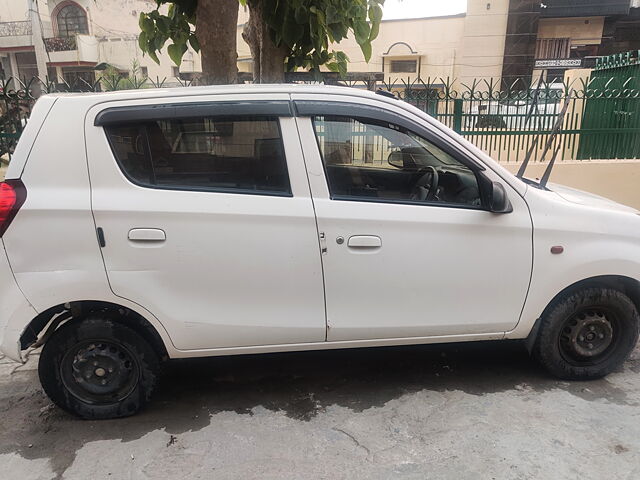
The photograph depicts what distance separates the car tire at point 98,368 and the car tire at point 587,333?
8.01 ft

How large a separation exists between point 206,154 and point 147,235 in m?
0.55

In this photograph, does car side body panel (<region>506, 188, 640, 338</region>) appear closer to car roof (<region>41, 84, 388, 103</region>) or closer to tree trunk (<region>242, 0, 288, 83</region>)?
car roof (<region>41, 84, 388, 103</region>)

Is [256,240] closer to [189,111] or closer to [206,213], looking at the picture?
[206,213]

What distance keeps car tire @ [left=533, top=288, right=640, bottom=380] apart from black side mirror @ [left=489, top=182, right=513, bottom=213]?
750 mm

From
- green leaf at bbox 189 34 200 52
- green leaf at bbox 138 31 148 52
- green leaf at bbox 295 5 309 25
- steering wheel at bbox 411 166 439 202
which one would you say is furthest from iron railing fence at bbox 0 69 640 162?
steering wheel at bbox 411 166 439 202

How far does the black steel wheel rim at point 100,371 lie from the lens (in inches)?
107

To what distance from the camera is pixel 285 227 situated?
2607 mm

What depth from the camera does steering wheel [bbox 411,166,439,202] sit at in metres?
2.89

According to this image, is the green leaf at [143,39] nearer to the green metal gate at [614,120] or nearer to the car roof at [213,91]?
the car roof at [213,91]

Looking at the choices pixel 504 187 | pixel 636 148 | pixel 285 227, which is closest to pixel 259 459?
pixel 285 227

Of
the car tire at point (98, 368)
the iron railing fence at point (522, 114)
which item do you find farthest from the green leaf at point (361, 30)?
the car tire at point (98, 368)

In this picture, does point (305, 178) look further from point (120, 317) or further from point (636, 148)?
point (636, 148)

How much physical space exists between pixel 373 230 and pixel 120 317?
5.00 ft

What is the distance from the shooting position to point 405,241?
2701 mm
